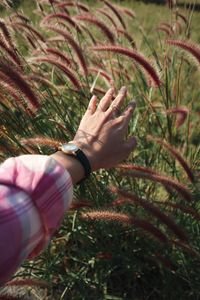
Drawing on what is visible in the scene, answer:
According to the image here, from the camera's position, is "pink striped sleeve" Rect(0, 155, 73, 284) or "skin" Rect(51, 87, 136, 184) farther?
"skin" Rect(51, 87, 136, 184)

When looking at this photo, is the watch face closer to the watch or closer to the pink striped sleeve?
the watch

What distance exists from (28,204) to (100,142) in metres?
0.32

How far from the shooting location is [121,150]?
1410 mm

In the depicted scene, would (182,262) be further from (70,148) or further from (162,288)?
(70,148)

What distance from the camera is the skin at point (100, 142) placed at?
1360 mm

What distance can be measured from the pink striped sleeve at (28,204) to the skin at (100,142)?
90 mm

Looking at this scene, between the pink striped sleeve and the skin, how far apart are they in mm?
90

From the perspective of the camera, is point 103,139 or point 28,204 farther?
point 103,139

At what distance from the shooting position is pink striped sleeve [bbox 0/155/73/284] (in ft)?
3.72

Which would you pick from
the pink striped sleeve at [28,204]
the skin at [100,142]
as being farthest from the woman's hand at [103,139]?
the pink striped sleeve at [28,204]

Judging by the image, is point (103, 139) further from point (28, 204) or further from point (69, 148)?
point (28, 204)

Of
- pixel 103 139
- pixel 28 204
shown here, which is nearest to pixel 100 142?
pixel 103 139

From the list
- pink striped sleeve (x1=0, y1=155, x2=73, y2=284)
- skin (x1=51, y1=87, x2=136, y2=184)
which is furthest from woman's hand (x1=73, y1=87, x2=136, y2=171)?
pink striped sleeve (x1=0, y1=155, x2=73, y2=284)

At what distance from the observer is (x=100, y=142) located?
1384 mm
